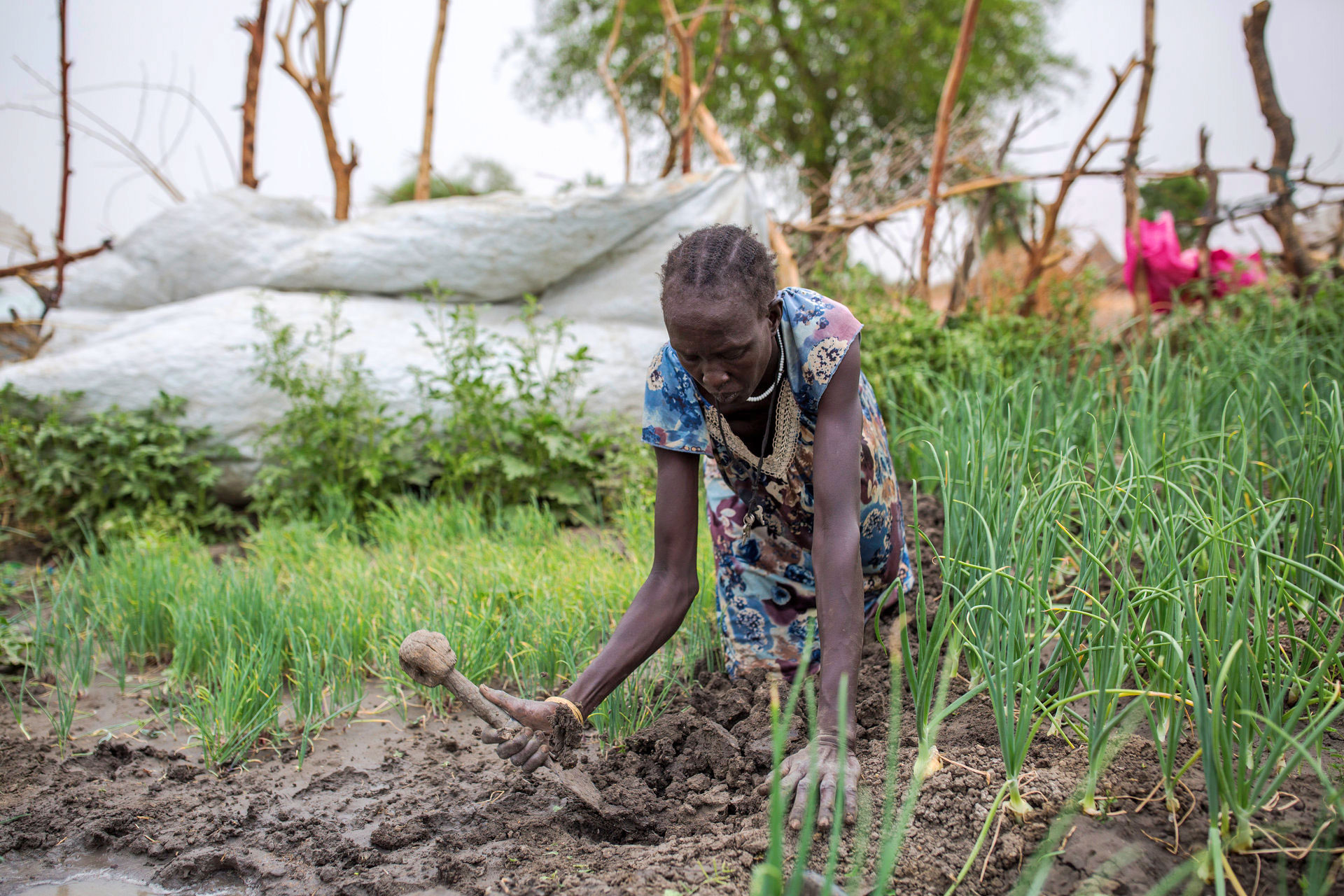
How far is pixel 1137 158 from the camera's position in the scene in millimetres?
4961

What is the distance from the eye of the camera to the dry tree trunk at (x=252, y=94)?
5.73 m

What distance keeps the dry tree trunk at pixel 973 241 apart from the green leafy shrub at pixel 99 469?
4.22 m

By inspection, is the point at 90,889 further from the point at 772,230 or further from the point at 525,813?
the point at 772,230

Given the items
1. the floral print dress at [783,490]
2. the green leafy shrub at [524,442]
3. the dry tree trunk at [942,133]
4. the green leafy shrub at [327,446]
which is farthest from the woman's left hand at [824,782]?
the dry tree trunk at [942,133]

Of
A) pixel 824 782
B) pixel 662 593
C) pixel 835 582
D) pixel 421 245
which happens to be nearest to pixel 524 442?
pixel 421 245

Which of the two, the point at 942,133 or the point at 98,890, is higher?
the point at 942,133

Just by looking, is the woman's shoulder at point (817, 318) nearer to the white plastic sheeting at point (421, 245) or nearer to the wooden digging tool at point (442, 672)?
the wooden digging tool at point (442, 672)

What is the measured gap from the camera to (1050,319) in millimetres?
4840

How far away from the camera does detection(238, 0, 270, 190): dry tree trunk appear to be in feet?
18.8

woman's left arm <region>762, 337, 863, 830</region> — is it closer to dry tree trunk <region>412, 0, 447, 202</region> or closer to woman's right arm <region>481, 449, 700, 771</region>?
woman's right arm <region>481, 449, 700, 771</region>

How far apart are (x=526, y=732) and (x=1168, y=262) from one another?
5.06 m

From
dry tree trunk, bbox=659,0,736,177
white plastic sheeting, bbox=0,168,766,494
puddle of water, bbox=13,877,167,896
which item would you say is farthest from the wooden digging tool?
dry tree trunk, bbox=659,0,736,177

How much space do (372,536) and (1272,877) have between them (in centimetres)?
372

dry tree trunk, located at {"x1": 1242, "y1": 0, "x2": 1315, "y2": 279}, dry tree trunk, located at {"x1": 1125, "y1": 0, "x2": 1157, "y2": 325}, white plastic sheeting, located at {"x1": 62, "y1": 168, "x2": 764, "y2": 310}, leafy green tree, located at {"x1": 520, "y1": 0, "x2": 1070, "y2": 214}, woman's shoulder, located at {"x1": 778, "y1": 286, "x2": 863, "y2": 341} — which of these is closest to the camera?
woman's shoulder, located at {"x1": 778, "y1": 286, "x2": 863, "y2": 341}
